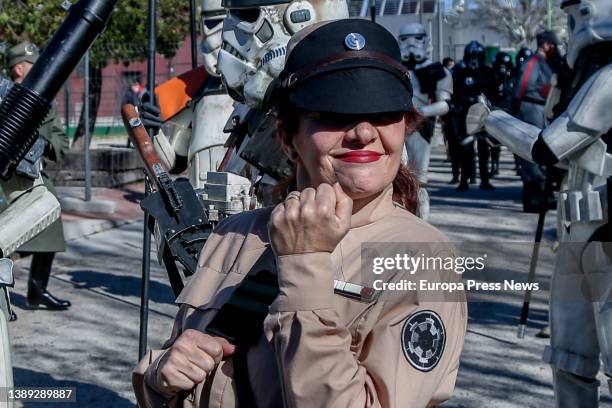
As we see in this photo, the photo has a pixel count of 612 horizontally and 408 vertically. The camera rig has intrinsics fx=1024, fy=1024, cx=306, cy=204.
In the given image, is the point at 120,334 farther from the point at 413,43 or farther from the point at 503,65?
the point at 503,65

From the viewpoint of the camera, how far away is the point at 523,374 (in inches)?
231

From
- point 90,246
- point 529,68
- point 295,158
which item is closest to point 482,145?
point 529,68

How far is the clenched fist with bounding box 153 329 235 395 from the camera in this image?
1.89 m

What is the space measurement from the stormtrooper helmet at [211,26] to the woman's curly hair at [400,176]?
10.9 feet

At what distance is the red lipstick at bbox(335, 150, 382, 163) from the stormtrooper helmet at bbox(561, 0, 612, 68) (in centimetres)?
233

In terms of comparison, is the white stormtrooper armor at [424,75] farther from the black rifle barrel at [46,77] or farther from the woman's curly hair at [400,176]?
the woman's curly hair at [400,176]

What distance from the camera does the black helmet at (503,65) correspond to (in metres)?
15.5

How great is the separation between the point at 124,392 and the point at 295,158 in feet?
12.8

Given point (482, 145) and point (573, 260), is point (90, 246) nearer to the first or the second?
point (482, 145)

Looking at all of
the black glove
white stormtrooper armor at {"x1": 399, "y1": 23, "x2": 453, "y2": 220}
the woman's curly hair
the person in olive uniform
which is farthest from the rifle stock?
white stormtrooper armor at {"x1": 399, "y1": 23, "x2": 453, "y2": 220}

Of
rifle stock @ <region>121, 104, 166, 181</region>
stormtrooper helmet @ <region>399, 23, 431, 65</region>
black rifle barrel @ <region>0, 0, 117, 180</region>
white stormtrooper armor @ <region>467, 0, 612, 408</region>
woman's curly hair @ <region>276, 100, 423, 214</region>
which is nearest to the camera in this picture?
woman's curly hair @ <region>276, 100, 423, 214</region>

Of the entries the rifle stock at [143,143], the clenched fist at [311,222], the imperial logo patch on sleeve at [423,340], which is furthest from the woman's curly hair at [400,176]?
the rifle stock at [143,143]

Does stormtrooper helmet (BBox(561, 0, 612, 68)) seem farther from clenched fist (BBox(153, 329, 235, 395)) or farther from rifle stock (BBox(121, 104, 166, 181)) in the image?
clenched fist (BBox(153, 329, 235, 395))

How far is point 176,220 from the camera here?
11.3 feet
